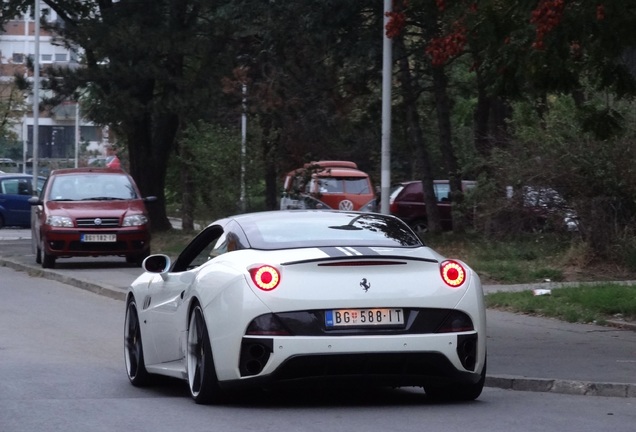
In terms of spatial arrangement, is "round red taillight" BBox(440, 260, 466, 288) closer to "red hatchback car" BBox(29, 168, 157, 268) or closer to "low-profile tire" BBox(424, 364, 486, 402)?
"low-profile tire" BBox(424, 364, 486, 402)

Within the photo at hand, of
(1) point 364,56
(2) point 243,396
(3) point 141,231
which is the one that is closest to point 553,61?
(2) point 243,396

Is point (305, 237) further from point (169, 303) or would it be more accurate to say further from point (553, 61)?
point (553, 61)

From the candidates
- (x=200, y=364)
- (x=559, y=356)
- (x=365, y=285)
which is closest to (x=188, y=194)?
(x=559, y=356)

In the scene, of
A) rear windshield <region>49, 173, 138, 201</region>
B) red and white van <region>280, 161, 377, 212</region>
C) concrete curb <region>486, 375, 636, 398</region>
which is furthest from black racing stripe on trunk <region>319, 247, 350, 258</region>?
red and white van <region>280, 161, 377, 212</region>

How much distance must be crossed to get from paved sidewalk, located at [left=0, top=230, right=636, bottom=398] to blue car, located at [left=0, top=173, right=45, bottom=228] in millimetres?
30961

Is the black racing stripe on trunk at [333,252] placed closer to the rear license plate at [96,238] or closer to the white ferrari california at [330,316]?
the white ferrari california at [330,316]

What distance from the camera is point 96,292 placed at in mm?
21188

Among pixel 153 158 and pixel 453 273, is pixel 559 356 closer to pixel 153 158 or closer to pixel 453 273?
pixel 453 273

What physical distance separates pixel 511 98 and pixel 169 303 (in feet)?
21.4

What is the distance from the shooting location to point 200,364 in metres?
9.44

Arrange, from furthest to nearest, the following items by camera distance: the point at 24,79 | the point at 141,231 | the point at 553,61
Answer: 1. the point at 24,79
2. the point at 141,231
3. the point at 553,61

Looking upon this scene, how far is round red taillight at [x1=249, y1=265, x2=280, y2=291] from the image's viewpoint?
29.5 ft

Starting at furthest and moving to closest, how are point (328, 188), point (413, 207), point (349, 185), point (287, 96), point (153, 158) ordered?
1. point (413, 207)
2. point (153, 158)
3. point (349, 185)
4. point (328, 188)
5. point (287, 96)

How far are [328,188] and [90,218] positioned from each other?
12197 millimetres
